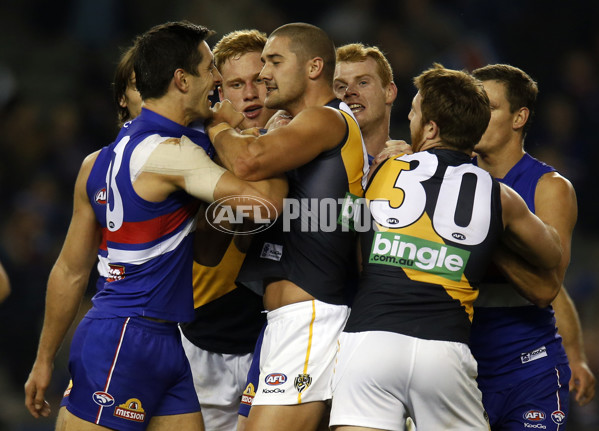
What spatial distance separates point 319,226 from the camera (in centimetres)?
439

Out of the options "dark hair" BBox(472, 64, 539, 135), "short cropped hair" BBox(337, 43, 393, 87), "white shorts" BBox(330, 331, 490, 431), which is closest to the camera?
"white shorts" BBox(330, 331, 490, 431)

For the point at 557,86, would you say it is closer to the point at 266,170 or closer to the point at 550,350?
the point at 550,350

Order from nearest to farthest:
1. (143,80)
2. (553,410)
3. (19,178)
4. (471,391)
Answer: (471,391) < (143,80) < (553,410) < (19,178)

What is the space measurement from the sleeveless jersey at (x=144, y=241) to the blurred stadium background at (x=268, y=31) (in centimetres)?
609

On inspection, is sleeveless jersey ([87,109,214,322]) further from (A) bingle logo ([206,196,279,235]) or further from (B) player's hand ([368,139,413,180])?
(B) player's hand ([368,139,413,180])

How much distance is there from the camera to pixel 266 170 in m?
4.18

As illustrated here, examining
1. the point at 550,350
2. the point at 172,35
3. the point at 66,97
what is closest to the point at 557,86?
the point at 66,97

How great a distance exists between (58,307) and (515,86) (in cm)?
308

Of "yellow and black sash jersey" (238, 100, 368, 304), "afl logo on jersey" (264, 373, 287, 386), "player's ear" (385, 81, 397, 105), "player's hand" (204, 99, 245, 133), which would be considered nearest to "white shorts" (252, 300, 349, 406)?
"afl logo on jersey" (264, 373, 287, 386)

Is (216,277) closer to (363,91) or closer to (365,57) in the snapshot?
(363,91)

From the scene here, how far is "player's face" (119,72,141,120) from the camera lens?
545cm

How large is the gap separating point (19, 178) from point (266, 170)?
7.38 m

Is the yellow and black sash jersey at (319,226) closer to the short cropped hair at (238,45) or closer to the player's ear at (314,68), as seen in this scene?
the player's ear at (314,68)

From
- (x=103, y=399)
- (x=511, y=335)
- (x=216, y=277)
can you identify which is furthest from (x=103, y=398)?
(x=511, y=335)
